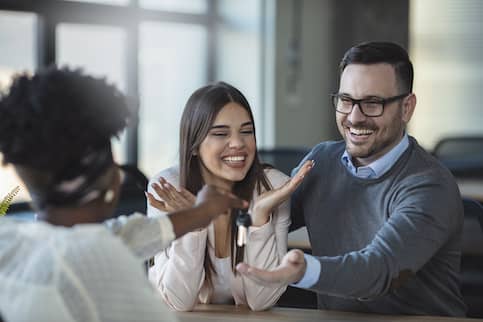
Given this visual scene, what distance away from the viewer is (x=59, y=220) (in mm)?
1324

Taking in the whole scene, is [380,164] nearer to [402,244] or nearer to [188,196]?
[402,244]

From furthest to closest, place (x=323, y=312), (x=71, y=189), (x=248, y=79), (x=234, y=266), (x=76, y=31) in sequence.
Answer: (x=248, y=79) → (x=76, y=31) → (x=234, y=266) → (x=323, y=312) → (x=71, y=189)

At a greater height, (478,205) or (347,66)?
(347,66)

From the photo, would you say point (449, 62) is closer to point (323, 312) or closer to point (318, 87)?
point (318, 87)

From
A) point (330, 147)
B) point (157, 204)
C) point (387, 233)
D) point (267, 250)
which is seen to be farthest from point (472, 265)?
point (157, 204)

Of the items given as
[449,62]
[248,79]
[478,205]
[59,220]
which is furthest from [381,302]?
[449,62]

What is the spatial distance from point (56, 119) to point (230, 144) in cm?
90

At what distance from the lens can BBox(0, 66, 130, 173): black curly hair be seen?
1274 millimetres

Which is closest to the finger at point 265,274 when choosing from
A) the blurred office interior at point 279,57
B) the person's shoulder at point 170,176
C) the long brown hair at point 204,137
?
the long brown hair at point 204,137

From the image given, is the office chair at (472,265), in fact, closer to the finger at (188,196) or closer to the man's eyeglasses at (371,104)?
the man's eyeglasses at (371,104)

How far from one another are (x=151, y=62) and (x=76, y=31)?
0.78 m

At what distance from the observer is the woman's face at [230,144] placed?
2.14 metres

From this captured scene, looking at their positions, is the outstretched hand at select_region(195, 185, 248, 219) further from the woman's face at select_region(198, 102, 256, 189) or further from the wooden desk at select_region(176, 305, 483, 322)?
the woman's face at select_region(198, 102, 256, 189)

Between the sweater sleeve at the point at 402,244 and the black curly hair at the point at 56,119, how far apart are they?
2.05 feet
